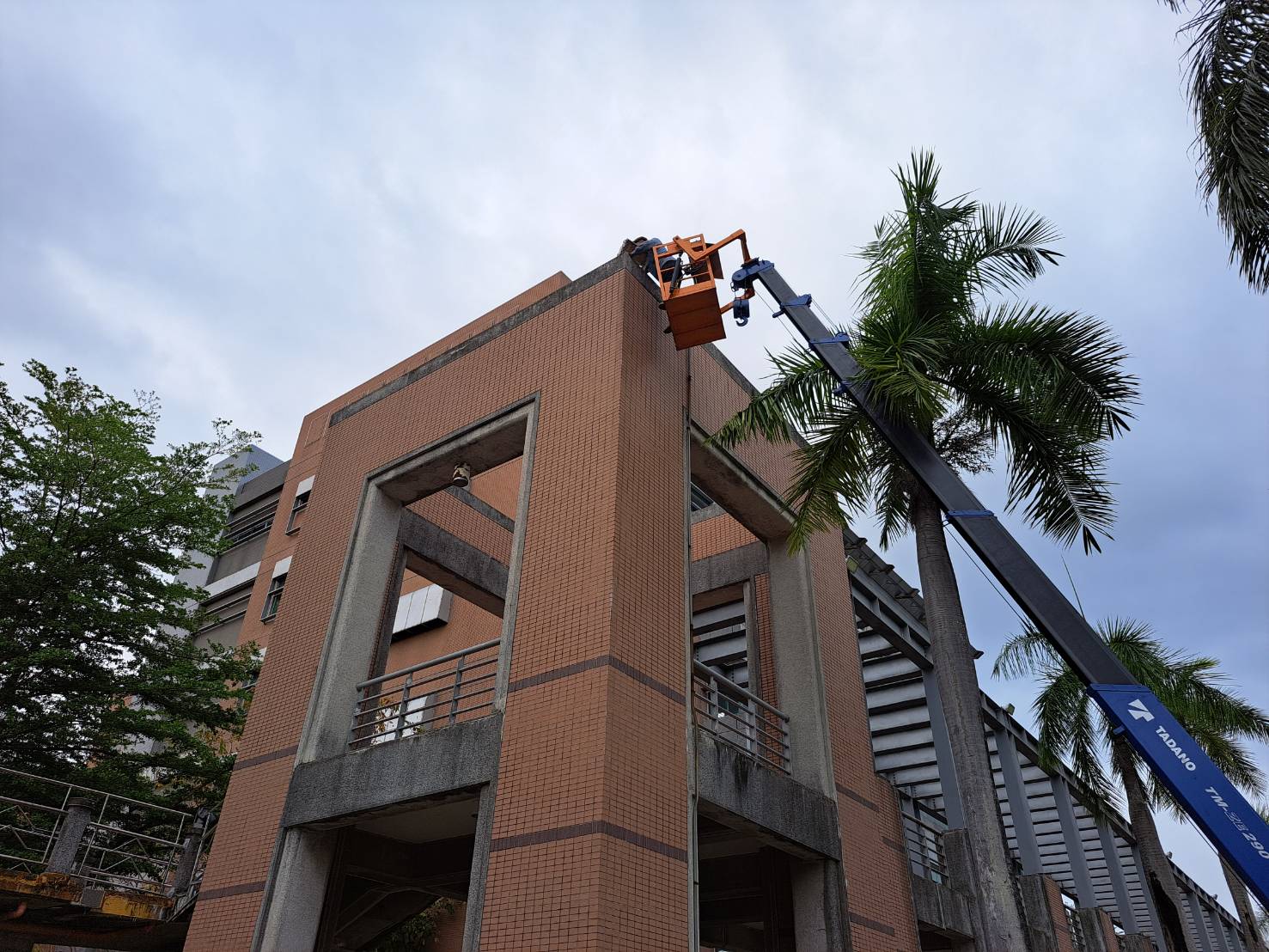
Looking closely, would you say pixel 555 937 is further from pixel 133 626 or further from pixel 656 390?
pixel 133 626

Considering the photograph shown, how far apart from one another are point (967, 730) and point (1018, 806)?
12.9 meters

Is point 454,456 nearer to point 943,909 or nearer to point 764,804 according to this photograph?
point 764,804

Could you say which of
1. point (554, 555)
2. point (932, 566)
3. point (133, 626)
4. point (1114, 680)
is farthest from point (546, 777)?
point (133, 626)

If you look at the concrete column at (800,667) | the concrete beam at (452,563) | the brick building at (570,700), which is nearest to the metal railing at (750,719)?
the brick building at (570,700)

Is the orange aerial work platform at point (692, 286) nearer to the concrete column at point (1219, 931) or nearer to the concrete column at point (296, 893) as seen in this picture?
the concrete column at point (296, 893)

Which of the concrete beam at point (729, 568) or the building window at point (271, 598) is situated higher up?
the building window at point (271, 598)

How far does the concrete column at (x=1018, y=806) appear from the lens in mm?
19634

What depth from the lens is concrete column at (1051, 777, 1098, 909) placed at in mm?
22109

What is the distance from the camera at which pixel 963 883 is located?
16.0 m

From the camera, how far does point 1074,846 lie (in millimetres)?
22688

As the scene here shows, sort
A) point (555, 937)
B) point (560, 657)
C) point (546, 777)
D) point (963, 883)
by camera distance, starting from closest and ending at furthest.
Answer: point (555, 937)
point (546, 777)
point (560, 657)
point (963, 883)

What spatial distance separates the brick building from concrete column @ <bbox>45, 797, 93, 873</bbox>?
2265 millimetres

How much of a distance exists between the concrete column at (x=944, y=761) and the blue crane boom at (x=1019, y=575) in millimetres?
7763

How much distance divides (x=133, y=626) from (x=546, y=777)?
39.4 feet
